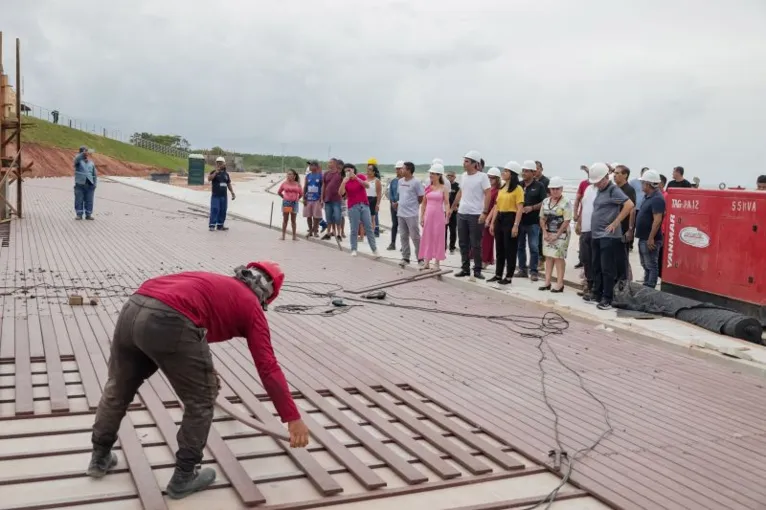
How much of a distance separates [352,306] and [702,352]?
4.29 metres

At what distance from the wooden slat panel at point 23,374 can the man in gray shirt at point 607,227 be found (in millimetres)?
6755

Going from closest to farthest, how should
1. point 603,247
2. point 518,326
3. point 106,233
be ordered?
point 518,326 < point 603,247 < point 106,233

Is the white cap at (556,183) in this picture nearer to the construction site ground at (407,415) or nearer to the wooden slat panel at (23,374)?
the construction site ground at (407,415)

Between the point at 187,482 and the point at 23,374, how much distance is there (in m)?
2.73

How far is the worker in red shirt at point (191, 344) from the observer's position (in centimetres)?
398

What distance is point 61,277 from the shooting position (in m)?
11.2

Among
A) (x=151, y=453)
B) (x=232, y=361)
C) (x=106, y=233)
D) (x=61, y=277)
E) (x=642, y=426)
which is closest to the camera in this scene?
(x=151, y=453)

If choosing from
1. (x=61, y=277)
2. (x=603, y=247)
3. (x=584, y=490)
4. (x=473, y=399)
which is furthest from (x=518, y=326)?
(x=61, y=277)

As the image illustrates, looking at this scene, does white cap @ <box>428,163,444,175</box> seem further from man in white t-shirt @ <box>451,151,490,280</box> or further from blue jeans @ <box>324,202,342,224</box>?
blue jeans @ <box>324,202,342,224</box>

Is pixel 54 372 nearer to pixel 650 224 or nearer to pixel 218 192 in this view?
pixel 650 224

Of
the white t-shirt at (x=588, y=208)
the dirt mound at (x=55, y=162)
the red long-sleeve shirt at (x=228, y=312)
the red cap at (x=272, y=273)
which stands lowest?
the dirt mound at (x=55, y=162)

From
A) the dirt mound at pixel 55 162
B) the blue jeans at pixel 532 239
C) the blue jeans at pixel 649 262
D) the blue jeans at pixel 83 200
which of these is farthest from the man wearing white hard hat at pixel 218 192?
the dirt mound at pixel 55 162

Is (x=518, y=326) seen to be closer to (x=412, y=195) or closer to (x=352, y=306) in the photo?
(x=352, y=306)

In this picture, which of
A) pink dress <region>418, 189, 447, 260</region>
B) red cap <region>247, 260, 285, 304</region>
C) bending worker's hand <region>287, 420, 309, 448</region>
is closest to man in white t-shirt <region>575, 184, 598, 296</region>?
pink dress <region>418, 189, 447, 260</region>
